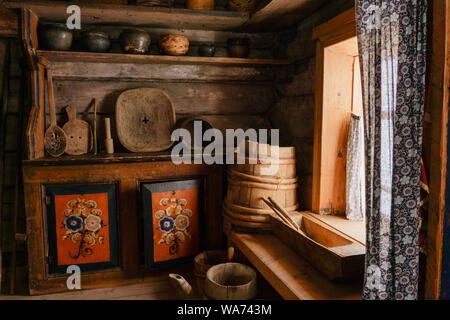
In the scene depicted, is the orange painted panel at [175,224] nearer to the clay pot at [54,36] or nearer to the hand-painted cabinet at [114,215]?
the hand-painted cabinet at [114,215]

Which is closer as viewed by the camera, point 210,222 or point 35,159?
point 35,159

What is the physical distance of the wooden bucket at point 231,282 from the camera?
1.85 metres

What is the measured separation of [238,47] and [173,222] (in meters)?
1.58

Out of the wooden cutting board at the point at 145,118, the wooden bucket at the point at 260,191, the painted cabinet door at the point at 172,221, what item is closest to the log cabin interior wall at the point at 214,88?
the wooden cutting board at the point at 145,118

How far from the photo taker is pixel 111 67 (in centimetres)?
296

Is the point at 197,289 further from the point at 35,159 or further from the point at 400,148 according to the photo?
the point at 400,148

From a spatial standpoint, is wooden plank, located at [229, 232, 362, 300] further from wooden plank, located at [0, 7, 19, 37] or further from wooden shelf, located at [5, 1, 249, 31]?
wooden plank, located at [0, 7, 19, 37]

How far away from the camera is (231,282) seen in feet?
7.14

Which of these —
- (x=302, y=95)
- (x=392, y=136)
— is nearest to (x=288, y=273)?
(x=392, y=136)

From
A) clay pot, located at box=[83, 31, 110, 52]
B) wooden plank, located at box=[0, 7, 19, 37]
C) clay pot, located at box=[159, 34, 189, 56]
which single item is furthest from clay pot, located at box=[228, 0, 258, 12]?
wooden plank, located at box=[0, 7, 19, 37]

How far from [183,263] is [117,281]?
53 centimetres

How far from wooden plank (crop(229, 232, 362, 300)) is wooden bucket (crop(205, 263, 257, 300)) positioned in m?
0.10
